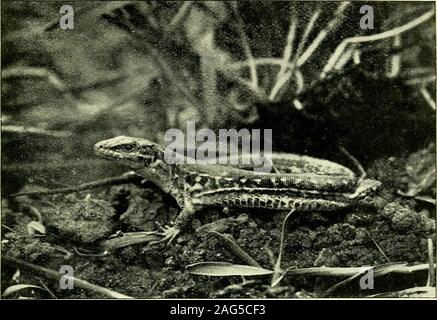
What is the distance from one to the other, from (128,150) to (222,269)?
0.60 m

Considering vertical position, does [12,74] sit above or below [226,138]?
above

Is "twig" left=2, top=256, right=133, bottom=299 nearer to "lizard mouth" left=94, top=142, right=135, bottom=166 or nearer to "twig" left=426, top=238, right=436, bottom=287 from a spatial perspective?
"lizard mouth" left=94, top=142, right=135, bottom=166

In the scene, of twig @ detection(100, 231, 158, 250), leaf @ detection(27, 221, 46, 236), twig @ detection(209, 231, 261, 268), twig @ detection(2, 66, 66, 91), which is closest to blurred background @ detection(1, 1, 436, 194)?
twig @ detection(2, 66, 66, 91)

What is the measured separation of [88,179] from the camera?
7.48ft

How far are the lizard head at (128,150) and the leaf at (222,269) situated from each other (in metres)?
0.46

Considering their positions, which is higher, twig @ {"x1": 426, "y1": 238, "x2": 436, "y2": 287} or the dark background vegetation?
the dark background vegetation

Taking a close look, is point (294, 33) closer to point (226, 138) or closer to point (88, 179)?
point (226, 138)

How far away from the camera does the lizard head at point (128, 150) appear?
2.25m

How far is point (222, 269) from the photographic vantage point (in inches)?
88.7

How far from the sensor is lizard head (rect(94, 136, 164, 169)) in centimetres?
225

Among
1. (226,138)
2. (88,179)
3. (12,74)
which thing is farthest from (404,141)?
(12,74)

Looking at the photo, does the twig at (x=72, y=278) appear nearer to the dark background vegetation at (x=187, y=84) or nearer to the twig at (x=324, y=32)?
the dark background vegetation at (x=187, y=84)

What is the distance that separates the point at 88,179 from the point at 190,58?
2.09 feet

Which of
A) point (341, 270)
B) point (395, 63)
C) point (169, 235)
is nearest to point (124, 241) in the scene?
point (169, 235)
